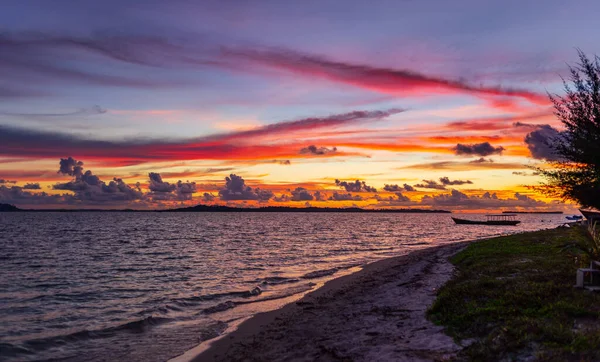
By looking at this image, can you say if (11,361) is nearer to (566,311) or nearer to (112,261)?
(566,311)

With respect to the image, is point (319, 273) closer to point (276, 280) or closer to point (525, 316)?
point (276, 280)

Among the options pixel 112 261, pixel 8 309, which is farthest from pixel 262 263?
pixel 8 309

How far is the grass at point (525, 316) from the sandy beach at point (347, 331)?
76 cm

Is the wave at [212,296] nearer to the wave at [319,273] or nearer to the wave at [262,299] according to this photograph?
the wave at [262,299]

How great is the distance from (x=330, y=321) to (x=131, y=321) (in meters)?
8.53

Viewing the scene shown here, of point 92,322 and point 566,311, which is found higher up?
point 566,311

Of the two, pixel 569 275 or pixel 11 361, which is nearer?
pixel 11 361

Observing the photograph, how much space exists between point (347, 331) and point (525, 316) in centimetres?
537

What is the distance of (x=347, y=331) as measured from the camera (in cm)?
1453

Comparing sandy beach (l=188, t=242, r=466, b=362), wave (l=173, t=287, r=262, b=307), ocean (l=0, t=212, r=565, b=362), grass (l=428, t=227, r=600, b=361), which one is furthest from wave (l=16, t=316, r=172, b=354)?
grass (l=428, t=227, r=600, b=361)

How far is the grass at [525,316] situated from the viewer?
9500mm

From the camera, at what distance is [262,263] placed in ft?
133

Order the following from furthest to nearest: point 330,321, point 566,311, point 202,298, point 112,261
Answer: point 112,261, point 202,298, point 330,321, point 566,311

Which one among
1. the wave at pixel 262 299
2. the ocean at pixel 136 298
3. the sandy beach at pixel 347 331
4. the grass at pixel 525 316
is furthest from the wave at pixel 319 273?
the grass at pixel 525 316
